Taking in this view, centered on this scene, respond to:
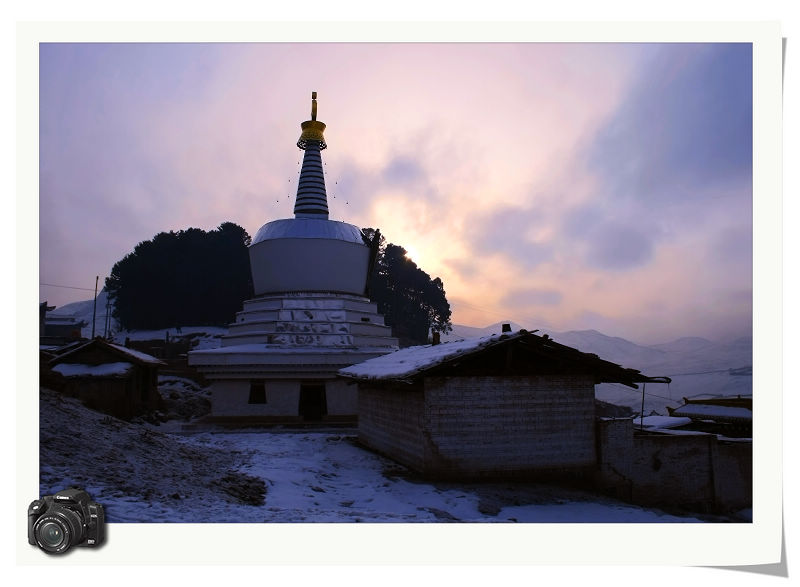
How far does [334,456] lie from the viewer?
43.9 ft

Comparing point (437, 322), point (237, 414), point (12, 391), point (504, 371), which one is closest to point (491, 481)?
point (504, 371)

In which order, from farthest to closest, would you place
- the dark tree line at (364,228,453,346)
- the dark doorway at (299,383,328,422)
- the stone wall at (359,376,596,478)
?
the dark tree line at (364,228,453,346) → the dark doorway at (299,383,328,422) → the stone wall at (359,376,596,478)

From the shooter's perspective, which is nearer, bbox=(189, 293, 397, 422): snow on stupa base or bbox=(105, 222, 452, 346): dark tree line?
bbox=(189, 293, 397, 422): snow on stupa base

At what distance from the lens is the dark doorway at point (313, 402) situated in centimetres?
2153

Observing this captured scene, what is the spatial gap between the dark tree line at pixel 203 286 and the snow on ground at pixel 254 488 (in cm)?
4294

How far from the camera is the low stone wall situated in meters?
11.7

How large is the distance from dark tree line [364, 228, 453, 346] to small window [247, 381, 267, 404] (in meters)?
32.8

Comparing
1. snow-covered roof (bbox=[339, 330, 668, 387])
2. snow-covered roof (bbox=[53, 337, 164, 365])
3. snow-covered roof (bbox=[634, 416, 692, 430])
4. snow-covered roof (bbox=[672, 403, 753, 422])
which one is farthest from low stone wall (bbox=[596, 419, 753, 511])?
snow-covered roof (bbox=[53, 337, 164, 365])

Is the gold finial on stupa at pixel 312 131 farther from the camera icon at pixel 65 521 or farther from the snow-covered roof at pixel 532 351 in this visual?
the camera icon at pixel 65 521
